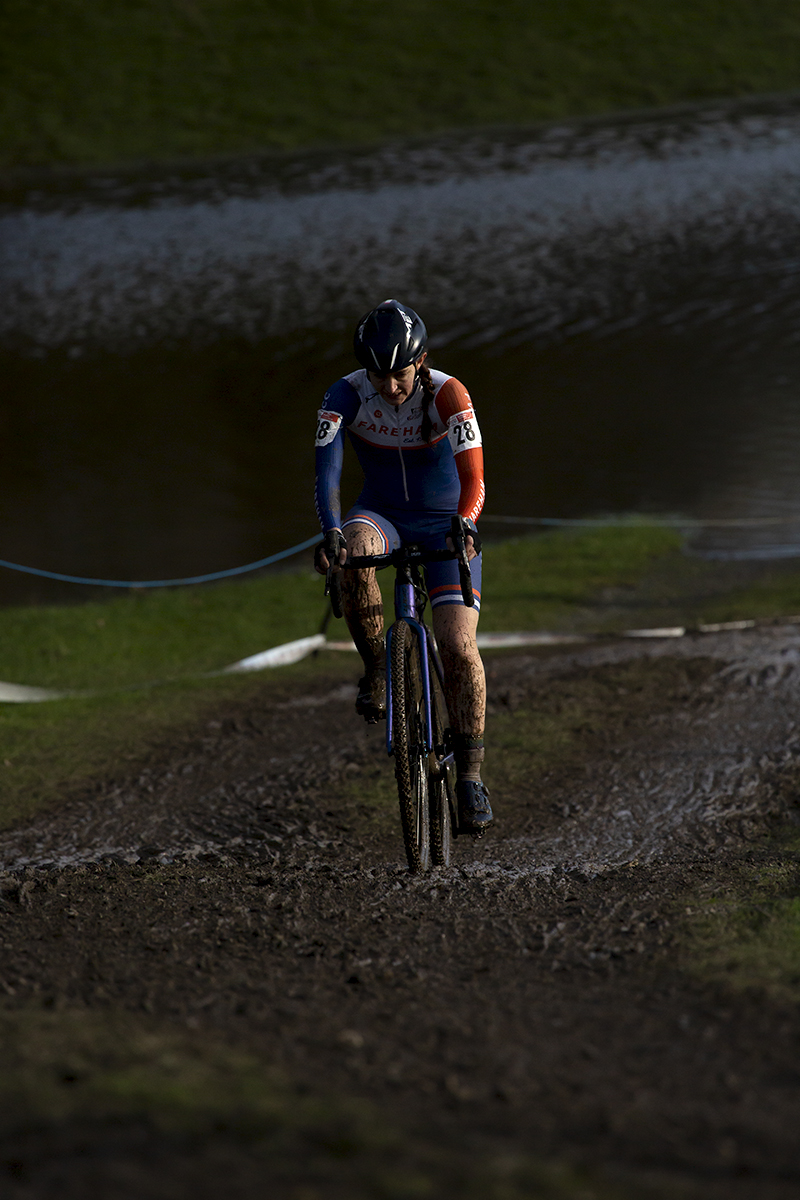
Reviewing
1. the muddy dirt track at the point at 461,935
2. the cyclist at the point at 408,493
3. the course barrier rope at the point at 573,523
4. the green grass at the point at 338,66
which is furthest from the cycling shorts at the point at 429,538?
the green grass at the point at 338,66

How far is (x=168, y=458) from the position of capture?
17734 mm

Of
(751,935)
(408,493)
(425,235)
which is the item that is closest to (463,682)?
(408,493)

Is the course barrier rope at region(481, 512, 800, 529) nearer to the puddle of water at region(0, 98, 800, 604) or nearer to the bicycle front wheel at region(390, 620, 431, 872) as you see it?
the puddle of water at region(0, 98, 800, 604)

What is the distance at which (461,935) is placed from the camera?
14.8ft

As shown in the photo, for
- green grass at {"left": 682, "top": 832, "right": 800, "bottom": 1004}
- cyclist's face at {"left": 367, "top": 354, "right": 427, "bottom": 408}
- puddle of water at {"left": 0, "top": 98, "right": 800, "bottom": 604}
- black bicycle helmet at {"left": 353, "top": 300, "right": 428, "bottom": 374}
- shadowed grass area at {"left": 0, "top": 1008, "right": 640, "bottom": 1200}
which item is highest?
puddle of water at {"left": 0, "top": 98, "right": 800, "bottom": 604}

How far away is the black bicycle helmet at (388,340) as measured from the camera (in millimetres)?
5273

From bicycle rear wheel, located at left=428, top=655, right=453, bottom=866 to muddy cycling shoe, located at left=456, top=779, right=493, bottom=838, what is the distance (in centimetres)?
9

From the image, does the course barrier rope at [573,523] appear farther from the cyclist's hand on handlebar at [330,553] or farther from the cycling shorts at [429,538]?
the cyclist's hand on handlebar at [330,553]

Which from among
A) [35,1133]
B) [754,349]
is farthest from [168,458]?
[35,1133]

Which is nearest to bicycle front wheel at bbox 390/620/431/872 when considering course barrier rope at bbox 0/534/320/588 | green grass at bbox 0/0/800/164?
course barrier rope at bbox 0/534/320/588

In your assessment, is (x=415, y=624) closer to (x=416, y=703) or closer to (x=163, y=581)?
(x=416, y=703)

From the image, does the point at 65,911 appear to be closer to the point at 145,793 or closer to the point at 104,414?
the point at 145,793

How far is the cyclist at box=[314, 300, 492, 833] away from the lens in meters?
5.36

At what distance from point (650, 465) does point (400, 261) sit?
12032 mm
